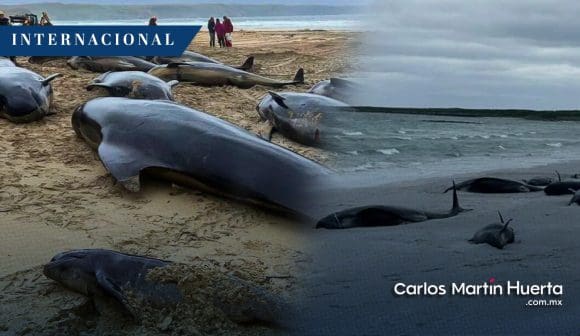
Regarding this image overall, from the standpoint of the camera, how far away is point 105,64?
1082 cm

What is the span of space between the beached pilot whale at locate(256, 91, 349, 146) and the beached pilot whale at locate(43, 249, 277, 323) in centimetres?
192

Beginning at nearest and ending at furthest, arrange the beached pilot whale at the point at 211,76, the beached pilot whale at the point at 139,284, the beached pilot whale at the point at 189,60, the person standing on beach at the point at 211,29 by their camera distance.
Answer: the beached pilot whale at the point at 139,284, the beached pilot whale at the point at 211,76, the beached pilot whale at the point at 189,60, the person standing on beach at the point at 211,29

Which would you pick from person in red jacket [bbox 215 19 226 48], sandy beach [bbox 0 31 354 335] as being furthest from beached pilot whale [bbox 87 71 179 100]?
person in red jacket [bbox 215 19 226 48]

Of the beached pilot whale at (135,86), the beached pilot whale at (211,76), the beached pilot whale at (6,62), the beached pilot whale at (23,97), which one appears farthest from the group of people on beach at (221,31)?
the beached pilot whale at (23,97)

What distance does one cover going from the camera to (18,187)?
4.69m

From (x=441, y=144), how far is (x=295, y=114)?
321 cm

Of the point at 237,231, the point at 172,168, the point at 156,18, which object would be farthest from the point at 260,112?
the point at 237,231

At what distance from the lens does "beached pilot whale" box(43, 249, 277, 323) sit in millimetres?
2984

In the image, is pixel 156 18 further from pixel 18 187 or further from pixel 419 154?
pixel 419 154

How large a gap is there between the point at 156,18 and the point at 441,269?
6.72m

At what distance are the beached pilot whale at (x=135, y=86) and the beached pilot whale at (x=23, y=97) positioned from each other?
2.34ft

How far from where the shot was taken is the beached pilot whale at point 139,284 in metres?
2.98

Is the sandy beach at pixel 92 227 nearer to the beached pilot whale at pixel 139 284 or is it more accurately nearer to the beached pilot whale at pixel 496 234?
the beached pilot whale at pixel 139 284

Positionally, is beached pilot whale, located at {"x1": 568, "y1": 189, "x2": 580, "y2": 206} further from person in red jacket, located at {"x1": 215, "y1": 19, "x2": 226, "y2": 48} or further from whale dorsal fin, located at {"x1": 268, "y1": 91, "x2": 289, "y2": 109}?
person in red jacket, located at {"x1": 215, "y1": 19, "x2": 226, "y2": 48}
